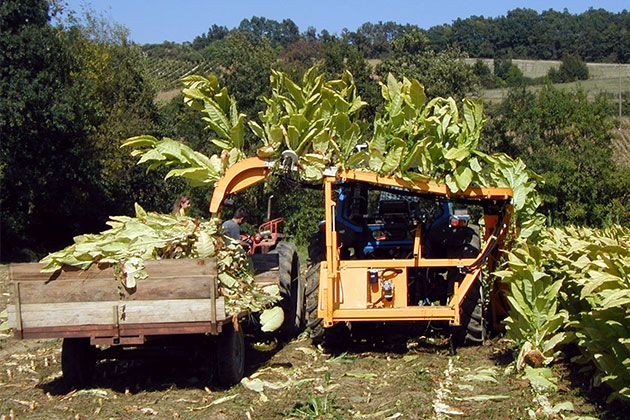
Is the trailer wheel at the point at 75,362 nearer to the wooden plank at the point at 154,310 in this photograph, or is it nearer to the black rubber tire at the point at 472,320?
the wooden plank at the point at 154,310

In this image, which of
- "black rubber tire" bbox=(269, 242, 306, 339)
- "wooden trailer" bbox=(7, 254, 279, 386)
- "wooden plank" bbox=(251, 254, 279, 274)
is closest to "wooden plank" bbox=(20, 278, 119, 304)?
"wooden trailer" bbox=(7, 254, 279, 386)

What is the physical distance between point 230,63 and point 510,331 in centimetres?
3020

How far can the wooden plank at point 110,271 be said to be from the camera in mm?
8438

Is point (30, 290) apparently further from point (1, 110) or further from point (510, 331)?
point (1, 110)

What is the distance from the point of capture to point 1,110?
2644 cm

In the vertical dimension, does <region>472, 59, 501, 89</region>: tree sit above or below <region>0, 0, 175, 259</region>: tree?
above

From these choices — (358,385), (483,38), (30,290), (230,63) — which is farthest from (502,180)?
(483,38)

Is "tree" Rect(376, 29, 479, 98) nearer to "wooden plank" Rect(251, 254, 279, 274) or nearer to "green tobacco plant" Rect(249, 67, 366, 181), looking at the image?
"wooden plank" Rect(251, 254, 279, 274)

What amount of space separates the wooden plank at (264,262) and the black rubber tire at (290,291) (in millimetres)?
331

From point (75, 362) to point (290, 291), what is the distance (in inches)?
132

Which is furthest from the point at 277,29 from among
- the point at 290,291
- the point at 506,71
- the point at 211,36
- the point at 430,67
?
the point at 290,291

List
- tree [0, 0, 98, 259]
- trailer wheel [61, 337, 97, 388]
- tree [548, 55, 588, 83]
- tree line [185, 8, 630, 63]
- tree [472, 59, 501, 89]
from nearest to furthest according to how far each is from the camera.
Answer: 1. trailer wheel [61, 337, 97, 388]
2. tree [0, 0, 98, 259]
3. tree [472, 59, 501, 89]
4. tree [548, 55, 588, 83]
5. tree line [185, 8, 630, 63]

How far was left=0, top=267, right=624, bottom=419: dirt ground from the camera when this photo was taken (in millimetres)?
8016

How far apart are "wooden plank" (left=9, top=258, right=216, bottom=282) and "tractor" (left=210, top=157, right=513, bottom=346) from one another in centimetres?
122
